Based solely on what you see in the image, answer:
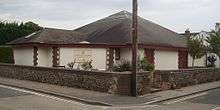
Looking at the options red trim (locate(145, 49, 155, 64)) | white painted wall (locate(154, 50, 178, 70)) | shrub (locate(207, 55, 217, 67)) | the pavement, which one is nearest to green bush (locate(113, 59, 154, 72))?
the pavement

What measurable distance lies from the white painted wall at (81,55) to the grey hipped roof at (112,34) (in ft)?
3.95

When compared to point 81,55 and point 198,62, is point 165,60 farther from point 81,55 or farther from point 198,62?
point 198,62

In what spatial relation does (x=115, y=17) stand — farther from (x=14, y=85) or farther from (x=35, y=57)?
(x=14, y=85)

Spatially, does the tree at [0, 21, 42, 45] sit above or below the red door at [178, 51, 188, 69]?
above

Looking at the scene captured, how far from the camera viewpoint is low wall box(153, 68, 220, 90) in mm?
24438

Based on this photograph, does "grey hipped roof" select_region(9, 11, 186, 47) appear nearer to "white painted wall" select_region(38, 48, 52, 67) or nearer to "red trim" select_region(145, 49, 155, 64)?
"red trim" select_region(145, 49, 155, 64)

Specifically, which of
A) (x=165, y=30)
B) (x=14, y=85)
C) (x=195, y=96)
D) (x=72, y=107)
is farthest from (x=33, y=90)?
(x=165, y=30)

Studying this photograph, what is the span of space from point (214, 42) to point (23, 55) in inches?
707

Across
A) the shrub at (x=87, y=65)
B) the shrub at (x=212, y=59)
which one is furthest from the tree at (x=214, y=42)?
the shrub at (x=87, y=65)

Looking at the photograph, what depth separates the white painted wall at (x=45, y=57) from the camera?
33156mm

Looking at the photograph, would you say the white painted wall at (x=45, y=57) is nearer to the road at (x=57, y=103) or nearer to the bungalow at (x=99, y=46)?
the bungalow at (x=99, y=46)

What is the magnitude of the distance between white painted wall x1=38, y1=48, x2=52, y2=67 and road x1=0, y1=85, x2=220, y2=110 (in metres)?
11.0

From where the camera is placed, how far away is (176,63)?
3922 centimetres

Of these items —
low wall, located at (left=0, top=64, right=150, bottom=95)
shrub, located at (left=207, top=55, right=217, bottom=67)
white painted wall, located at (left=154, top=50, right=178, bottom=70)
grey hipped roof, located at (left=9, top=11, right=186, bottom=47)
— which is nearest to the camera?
low wall, located at (left=0, top=64, right=150, bottom=95)
